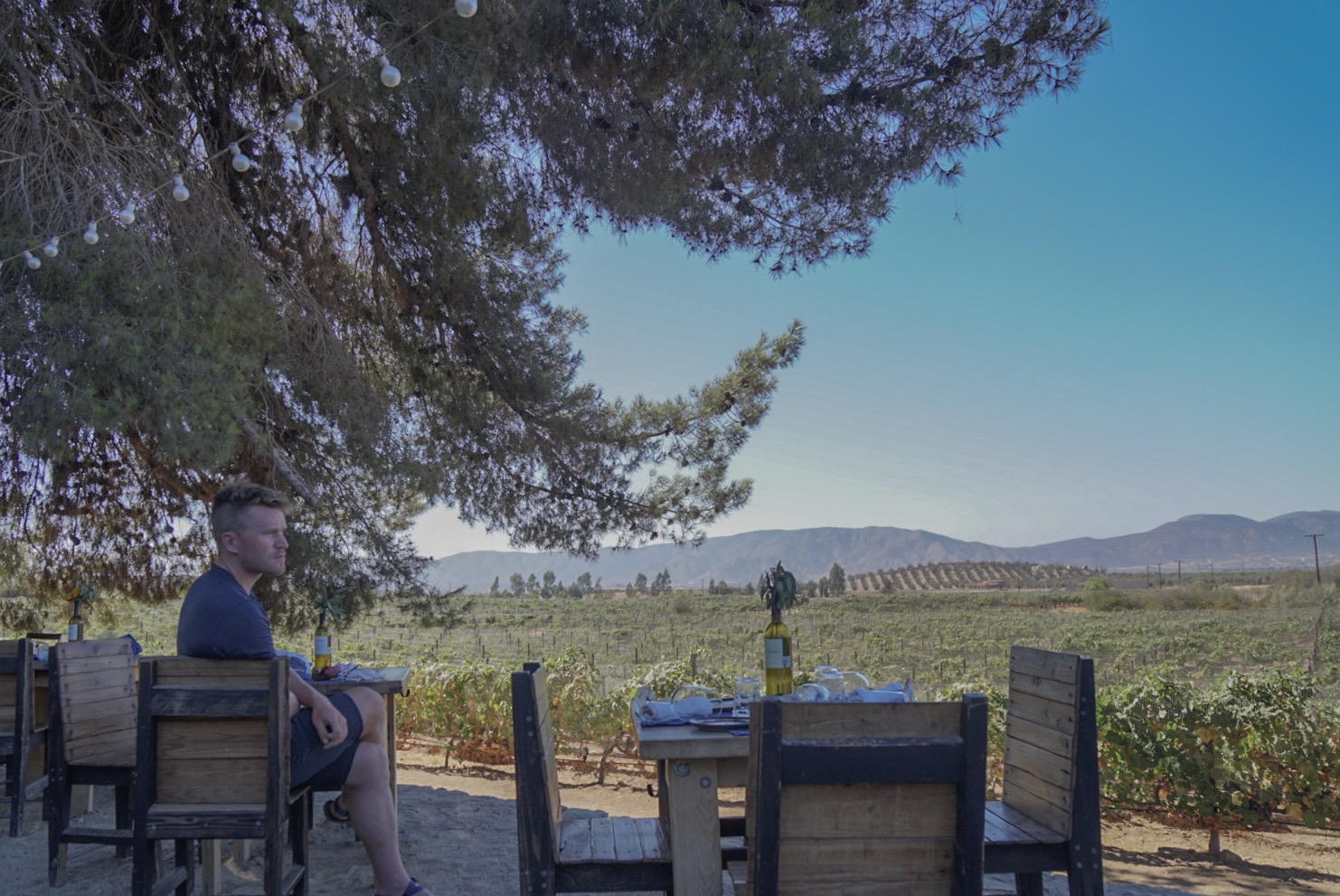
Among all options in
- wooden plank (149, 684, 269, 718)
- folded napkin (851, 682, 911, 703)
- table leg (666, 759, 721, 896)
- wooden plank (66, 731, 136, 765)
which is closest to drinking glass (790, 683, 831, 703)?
folded napkin (851, 682, 911, 703)

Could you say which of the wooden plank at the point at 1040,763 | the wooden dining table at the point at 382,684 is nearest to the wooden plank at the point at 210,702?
the wooden dining table at the point at 382,684

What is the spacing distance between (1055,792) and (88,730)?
2.75m

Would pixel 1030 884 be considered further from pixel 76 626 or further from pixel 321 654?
pixel 76 626

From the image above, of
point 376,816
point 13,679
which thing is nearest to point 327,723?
point 376,816

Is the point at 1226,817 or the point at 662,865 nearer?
the point at 662,865

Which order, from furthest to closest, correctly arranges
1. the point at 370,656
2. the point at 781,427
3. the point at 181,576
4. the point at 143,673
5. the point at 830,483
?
the point at 830,483, the point at 370,656, the point at 781,427, the point at 181,576, the point at 143,673

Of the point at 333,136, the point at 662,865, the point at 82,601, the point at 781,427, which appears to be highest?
the point at 333,136

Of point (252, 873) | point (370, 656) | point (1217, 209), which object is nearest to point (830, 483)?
point (1217, 209)

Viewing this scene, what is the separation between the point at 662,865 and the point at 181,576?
4.24 metres

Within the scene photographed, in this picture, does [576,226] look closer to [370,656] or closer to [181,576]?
[181,576]

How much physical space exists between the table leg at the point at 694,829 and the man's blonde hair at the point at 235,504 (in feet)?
4.42

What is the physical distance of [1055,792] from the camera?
208 centimetres

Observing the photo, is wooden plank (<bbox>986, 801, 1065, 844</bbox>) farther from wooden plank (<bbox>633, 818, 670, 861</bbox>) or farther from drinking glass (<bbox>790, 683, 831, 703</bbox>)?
wooden plank (<bbox>633, 818, 670, 861</bbox>)

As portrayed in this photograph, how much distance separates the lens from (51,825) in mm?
2959
